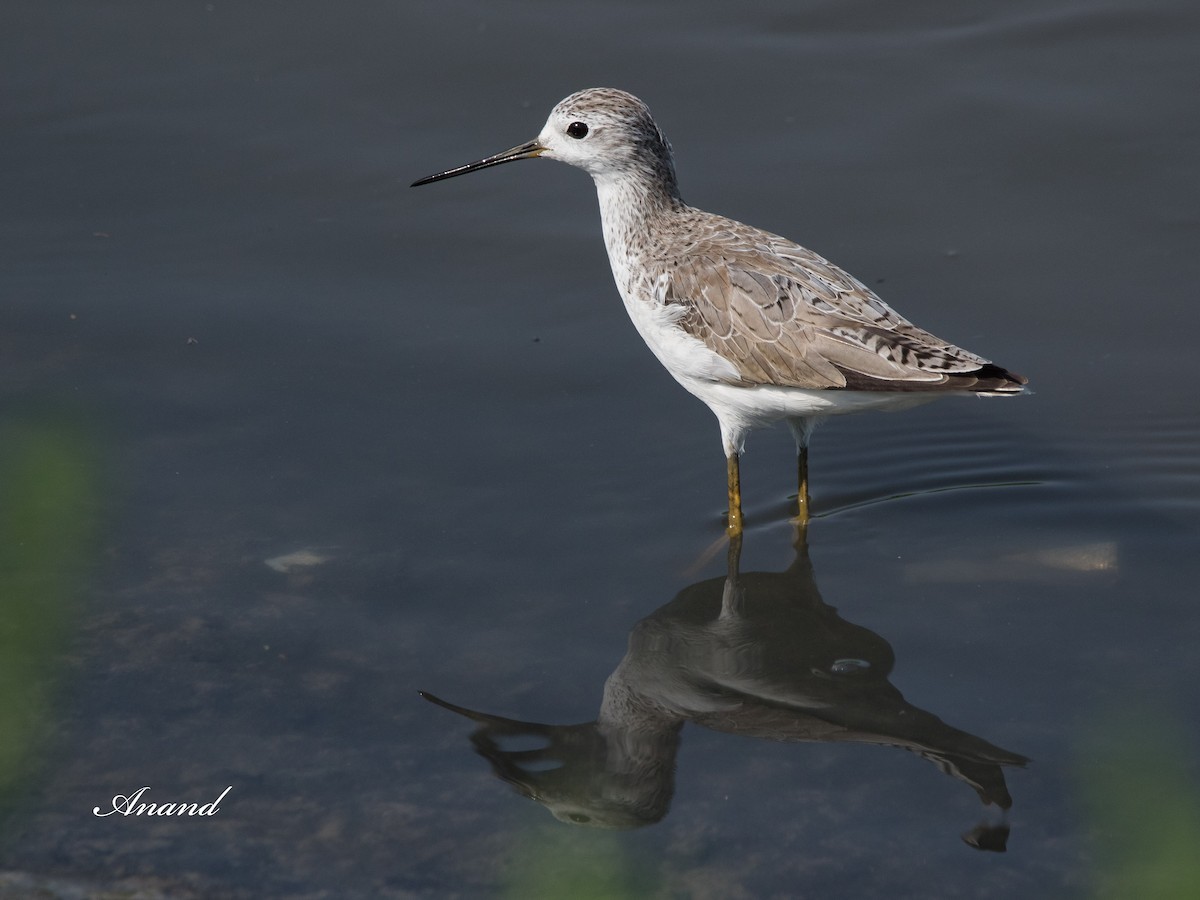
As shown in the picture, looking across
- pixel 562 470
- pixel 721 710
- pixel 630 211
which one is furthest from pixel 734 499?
pixel 630 211

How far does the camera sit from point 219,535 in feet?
23.0

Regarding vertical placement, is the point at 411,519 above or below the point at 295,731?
above

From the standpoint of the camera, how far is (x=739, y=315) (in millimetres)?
6973

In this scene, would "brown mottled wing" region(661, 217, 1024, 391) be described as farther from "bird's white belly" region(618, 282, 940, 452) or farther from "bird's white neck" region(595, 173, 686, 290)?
"bird's white neck" region(595, 173, 686, 290)

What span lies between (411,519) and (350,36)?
202 inches

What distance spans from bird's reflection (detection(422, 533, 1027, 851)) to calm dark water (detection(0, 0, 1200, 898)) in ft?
0.07

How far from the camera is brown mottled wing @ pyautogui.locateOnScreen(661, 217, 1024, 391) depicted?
6488 millimetres

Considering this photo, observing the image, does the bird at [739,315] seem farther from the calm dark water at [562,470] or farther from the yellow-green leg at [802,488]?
the calm dark water at [562,470]

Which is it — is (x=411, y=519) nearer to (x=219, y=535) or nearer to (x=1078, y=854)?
(x=219, y=535)

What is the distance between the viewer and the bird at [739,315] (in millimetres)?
6590

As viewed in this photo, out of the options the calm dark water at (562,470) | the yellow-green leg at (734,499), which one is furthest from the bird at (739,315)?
the calm dark water at (562,470)

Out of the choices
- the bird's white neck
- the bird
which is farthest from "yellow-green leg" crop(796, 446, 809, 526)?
the bird's white neck

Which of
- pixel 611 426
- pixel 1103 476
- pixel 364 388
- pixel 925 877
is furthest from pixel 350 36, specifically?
pixel 925 877

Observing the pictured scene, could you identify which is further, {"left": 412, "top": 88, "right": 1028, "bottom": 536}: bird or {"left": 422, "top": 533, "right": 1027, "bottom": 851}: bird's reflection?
{"left": 412, "top": 88, "right": 1028, "bottom": 536}: bird
